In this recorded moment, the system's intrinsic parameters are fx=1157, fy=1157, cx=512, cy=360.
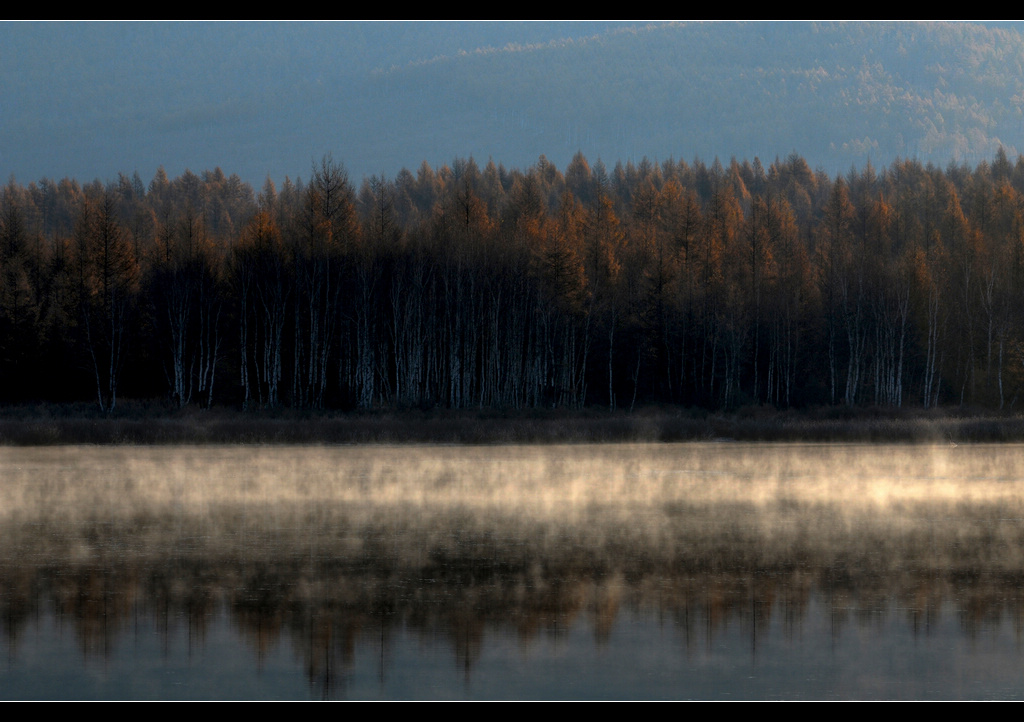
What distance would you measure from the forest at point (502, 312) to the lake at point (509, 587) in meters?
27.2

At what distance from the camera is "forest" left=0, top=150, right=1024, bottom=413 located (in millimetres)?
53562

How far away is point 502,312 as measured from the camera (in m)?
56.6

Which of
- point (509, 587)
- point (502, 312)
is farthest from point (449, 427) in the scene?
point (509, 587)

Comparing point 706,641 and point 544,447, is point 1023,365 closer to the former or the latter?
point 544,447

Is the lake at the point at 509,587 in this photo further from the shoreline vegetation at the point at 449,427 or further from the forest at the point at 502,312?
the forest at the point at 502,312

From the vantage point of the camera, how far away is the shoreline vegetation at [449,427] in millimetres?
36031

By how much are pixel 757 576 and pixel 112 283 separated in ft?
157

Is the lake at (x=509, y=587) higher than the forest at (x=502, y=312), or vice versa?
the forest at (x=502, y=312)

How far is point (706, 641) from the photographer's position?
35.4ft

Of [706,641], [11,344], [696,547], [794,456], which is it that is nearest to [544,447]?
[794,456]

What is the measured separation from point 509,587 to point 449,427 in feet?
88.8

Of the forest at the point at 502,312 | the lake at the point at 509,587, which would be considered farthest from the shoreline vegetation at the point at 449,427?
the lake at the point at 509,587

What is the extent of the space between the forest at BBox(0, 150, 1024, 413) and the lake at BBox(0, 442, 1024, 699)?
89.3 ft
